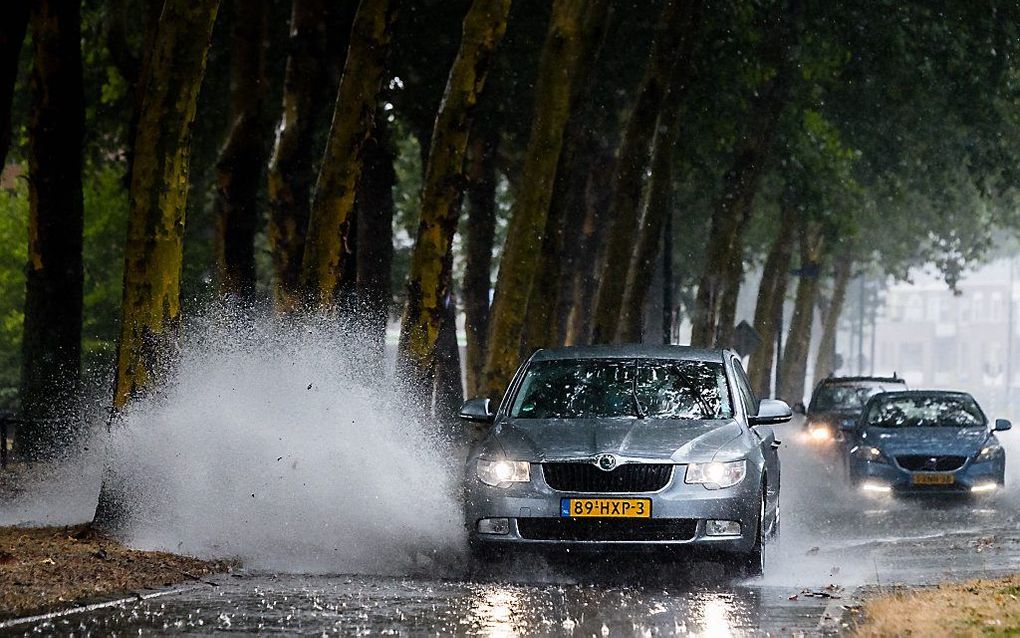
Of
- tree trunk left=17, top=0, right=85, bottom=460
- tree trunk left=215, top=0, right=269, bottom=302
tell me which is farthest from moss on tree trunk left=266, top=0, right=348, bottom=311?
tree trunk left=17, top=0, right=85, bottom=460

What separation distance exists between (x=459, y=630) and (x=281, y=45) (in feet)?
75.2

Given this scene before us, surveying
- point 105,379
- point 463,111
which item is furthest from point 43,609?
point 105,379

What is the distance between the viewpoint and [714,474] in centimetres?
1311

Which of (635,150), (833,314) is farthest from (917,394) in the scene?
(833,314)

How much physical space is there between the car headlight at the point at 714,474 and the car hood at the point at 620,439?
A: 6 cm

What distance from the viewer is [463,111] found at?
70.4 ft

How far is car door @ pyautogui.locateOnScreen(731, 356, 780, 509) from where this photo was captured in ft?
46.8

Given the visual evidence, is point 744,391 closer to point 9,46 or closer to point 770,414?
point 770,414

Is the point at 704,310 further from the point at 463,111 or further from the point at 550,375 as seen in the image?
the point at 550,375

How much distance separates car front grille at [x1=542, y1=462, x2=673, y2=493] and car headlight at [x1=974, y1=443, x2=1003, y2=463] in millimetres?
11310

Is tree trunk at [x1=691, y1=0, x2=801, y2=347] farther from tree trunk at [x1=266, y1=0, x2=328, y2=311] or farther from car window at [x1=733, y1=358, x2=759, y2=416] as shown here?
car window at [x1=733, y1=358, x2=759, y2=416]

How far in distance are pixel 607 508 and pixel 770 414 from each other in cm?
198

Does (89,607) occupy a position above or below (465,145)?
below

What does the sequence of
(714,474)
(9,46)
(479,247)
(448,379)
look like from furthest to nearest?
(479,247), (448,379), (9,46), (714,474)
